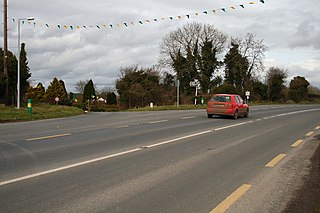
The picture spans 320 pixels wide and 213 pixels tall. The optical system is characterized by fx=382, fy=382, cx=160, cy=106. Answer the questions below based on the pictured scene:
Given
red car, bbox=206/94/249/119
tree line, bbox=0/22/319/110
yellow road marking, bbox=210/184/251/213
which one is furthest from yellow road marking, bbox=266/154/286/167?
tree line, bbox=0/22/319/110

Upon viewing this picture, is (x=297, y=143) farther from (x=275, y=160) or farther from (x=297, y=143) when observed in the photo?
(x=275, y=160)

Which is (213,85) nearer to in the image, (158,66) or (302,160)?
(158,66)

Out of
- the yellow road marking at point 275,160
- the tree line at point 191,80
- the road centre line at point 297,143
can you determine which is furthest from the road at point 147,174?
the tree line at point 191,80

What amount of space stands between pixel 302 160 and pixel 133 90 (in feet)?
153

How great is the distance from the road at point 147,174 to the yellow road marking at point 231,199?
1 cm

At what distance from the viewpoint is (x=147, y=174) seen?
728 cm

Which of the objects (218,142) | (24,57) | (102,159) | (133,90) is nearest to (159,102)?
(133,90)

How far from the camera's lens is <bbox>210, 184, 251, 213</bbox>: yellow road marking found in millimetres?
5270

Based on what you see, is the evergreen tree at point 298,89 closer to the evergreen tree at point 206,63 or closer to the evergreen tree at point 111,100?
the evergreen tree at point 206,63

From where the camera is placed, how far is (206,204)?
5.48 meters

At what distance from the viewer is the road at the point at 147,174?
546cm

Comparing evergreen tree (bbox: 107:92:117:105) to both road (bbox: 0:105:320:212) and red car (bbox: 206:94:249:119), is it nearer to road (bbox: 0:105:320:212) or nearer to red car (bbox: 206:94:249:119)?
red car (bbox: 206:94:249:119)

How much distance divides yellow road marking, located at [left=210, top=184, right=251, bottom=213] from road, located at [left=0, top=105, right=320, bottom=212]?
14 millimetres

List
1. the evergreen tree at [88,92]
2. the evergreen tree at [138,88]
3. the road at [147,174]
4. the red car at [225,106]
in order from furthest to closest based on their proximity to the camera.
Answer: the evergreen tree at [88,92] → the evergreen tree at [138,88] → the red car at [225,106] → the road at [147,174]
